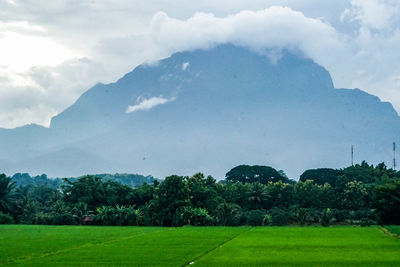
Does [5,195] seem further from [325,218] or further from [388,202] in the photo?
[388,202]

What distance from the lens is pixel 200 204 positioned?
177 ft

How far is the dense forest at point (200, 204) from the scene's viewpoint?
167 feet

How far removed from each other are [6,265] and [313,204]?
4408 centimetres

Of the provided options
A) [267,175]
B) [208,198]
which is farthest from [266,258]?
[267,175]

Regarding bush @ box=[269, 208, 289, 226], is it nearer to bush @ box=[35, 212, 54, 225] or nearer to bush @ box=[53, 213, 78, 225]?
bush @ box=[53, 213, 78, 225]

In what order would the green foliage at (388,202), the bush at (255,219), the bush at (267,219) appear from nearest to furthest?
the green foliage at (388,202)
the bush at (267,219)
the bush at (255,219)

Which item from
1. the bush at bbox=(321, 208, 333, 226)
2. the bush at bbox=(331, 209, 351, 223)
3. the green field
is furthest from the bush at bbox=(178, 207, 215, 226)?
the green field

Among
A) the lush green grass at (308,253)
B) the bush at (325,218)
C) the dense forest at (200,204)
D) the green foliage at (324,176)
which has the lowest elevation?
the lush green grass at (308,253)

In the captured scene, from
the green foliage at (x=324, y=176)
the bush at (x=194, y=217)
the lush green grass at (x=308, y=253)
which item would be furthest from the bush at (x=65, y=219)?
the green foliage at (x=324, y=176)

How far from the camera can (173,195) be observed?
166 feet

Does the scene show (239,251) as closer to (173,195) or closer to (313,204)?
(173,195)

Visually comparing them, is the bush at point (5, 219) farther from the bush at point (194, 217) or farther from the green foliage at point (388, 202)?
the green foliage at point (388, 202)

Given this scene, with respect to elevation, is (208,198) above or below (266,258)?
above

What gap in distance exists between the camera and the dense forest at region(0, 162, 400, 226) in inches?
1999
